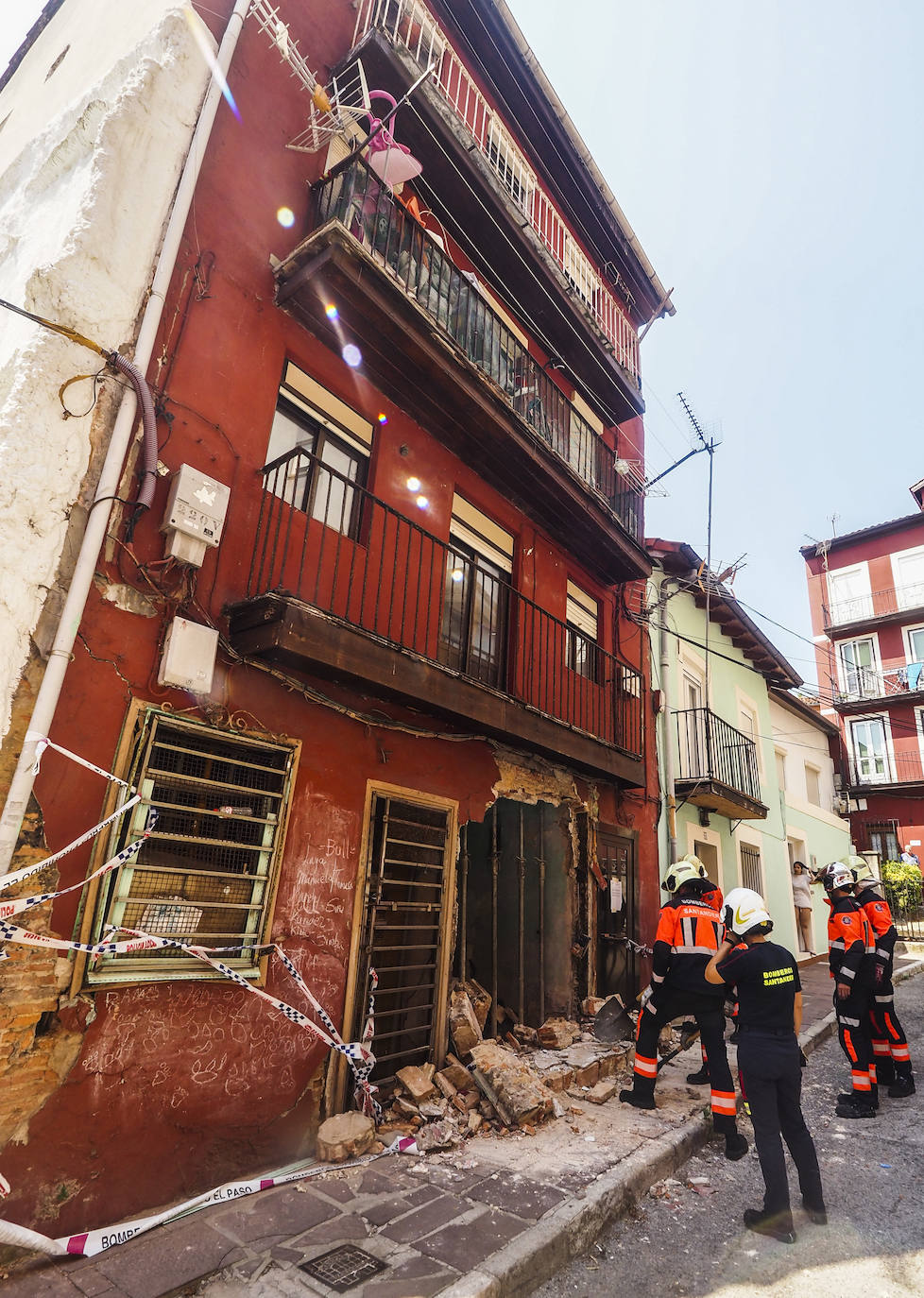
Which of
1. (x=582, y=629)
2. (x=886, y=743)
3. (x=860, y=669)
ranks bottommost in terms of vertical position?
(x=582, y=629)

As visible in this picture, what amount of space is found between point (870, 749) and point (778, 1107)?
24962mm

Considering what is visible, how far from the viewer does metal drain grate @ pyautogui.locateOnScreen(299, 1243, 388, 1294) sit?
3.32 metres

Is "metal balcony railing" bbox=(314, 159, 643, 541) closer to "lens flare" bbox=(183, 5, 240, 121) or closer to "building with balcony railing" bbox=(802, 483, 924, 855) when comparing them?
"lens flare" bbox=(183, 5, 240, 121)

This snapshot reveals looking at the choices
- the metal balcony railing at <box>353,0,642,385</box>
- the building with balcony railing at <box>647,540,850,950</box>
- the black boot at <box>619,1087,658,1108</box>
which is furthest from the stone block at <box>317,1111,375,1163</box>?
the metal balcony railing at <box>353,0,642,385</box>

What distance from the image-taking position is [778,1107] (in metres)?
4.32

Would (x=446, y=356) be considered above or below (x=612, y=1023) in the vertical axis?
above

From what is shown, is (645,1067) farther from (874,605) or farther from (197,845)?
(874,605)

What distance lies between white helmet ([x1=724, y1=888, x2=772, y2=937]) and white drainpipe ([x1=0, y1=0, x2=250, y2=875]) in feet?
14.3

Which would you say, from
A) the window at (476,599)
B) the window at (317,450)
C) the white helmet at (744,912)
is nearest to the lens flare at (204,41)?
the window at (317,450)

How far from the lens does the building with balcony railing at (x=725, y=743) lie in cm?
1204

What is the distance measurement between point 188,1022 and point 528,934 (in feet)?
17.6

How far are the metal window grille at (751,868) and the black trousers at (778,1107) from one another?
11.0 meters

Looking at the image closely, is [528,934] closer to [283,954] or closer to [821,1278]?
[283,954]

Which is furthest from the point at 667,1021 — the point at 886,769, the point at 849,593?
the point at 849,593
